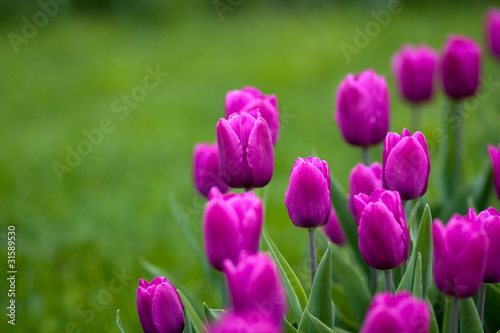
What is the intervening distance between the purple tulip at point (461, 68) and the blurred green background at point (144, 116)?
31 cm

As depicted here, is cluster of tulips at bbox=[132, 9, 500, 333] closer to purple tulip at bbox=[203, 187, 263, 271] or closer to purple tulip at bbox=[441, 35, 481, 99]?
purple tulip at bbox=[203, 187, 263, 271]

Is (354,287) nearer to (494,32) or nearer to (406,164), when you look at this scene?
(406,164)

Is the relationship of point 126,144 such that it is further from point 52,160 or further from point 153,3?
point 153,3

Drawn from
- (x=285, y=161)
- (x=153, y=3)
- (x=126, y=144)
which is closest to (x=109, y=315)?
(x=285, y=161)

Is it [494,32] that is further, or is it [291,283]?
[494,32]

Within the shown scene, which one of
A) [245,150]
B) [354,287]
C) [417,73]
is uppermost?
[417,73]

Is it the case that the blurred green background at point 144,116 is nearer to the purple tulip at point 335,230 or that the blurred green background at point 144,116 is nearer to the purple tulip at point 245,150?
the purple tulip at point 335,230

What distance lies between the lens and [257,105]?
3.90 ft

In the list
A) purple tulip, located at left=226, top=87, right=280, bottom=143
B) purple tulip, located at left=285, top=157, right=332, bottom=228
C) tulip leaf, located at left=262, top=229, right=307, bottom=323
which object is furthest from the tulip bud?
purple tulip, located at left=285, top=157, right=332, bottom=228

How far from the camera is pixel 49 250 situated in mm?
2303

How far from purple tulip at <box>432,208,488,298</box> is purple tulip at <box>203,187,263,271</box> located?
23 cm

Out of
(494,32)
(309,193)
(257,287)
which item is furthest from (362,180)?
(494,32)

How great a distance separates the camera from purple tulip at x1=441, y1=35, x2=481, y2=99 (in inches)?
65.9

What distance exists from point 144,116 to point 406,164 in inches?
125
